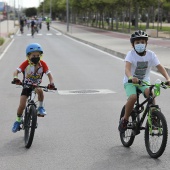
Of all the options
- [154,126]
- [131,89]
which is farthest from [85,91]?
[154,126]

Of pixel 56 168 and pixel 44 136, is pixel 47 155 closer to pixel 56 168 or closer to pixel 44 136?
pixel 56 168

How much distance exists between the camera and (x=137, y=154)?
21.2 ft

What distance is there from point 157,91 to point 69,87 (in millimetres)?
7774

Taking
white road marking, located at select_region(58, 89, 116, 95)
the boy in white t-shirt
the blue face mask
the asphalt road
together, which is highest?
the blue face mask

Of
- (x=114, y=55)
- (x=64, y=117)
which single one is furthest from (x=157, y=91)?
(x=114, y=55)

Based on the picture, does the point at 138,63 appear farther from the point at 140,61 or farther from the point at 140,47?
the point at 140,47

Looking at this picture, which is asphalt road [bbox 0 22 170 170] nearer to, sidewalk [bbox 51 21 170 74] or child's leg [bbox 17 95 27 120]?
child's leg [bbox 17 95 27 120]

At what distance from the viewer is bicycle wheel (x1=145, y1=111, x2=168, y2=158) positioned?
589cm

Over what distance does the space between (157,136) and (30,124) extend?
183 centimetres

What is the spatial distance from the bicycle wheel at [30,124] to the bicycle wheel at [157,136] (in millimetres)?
1512

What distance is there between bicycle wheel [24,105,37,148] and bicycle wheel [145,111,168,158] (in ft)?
4.96

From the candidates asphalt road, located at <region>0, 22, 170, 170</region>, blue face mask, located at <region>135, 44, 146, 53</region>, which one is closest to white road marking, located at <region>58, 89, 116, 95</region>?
asphalt road, located at <region>0, 22, 170, 170</region>

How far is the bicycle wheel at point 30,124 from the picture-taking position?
22.0 ft

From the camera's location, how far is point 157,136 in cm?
612
